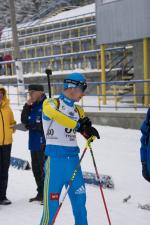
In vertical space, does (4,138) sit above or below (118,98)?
above

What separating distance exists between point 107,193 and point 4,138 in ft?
6.00

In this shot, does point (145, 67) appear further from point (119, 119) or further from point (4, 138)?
point (4, 138)

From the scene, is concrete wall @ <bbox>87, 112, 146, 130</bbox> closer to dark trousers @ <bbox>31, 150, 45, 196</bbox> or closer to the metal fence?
the metal fence

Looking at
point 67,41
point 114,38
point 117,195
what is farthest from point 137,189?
point 67,41

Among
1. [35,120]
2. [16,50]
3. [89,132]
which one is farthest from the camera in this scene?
[16,50]

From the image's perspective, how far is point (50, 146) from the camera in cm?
467

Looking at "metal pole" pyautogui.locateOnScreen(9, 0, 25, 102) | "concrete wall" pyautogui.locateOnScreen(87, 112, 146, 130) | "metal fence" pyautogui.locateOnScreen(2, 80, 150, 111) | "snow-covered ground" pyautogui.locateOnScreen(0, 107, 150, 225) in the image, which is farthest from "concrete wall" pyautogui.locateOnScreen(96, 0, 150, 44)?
"metal pole" pyautogui.locateOnScreen(9, 0, 25, 102)

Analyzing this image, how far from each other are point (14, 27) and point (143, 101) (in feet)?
21.8

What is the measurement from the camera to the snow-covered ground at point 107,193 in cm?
598

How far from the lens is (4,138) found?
6676 millimetres

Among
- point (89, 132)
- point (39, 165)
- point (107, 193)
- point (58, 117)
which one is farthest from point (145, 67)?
point (58, 117)

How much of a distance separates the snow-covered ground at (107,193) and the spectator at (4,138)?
30 centimetres

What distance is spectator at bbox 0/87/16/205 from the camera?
6.69 m

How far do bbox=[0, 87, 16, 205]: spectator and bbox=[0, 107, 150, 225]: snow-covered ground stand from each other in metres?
0.30
